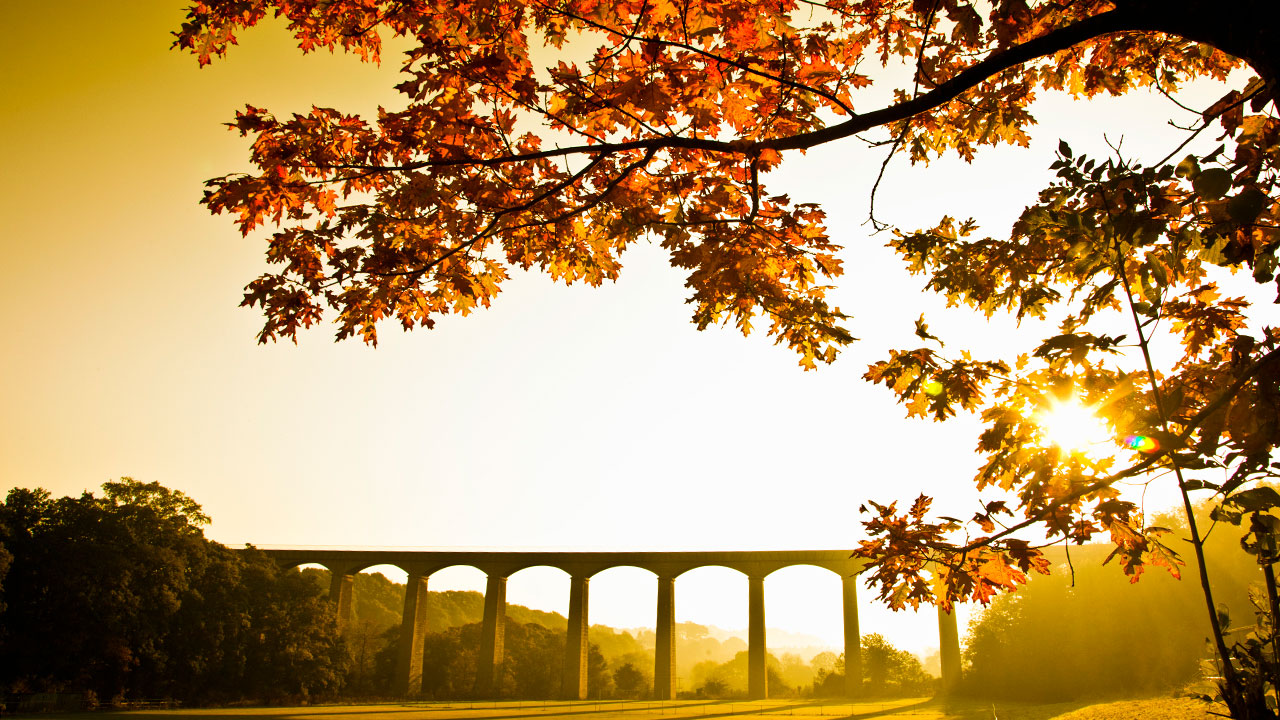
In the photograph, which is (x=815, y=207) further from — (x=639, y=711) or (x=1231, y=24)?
(x=639, y=711)

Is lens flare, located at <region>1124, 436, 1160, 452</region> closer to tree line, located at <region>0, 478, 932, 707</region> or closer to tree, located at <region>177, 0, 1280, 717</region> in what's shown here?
tree, located at <region>177, 0, 1280, 717</region>

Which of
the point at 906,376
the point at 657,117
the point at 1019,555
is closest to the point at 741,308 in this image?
the point at 906,376

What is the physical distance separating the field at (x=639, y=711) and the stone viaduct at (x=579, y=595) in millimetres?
1400

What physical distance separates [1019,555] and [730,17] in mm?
2863

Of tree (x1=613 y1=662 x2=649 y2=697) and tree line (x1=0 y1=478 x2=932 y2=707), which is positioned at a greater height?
tree line (x1=0 y1=478 x2=932 y2=707)

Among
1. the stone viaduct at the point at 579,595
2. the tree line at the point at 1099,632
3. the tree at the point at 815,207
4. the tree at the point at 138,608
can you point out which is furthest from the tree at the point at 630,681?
the tree at the point at 815,207

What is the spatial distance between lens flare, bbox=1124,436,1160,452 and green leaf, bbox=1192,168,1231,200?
1.09 meters

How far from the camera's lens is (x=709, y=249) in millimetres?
3457

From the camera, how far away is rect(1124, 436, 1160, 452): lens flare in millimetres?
2314

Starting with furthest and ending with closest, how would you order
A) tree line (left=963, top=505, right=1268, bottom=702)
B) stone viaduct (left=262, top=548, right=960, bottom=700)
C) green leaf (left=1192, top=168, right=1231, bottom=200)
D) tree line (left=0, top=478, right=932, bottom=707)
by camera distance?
1. stone viaduct (left=262, top=548, right=960, bottom=700)
2. tree line (left=963, top=505, right=1268, bottom=702)
3. tree line (left=0, top=478, right=932, bottom=707)
4. green leaf (left=1192, top=168, right=1231, bottom=200)

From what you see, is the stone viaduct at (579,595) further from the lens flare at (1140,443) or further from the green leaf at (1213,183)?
the green leaf at (1213,183)

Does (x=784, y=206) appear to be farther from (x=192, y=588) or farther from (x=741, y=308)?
(x=192, y=588)

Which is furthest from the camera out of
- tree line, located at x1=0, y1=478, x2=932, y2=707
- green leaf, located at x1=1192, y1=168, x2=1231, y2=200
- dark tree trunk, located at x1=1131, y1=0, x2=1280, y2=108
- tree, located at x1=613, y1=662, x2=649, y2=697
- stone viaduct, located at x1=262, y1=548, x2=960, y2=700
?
tree, located at x1=613, y1=662, x2=649, y2=697

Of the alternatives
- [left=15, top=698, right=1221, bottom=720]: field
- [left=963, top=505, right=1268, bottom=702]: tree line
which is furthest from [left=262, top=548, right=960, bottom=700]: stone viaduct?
[left=963, top=505, right=1268, bottom=702]: tree line
